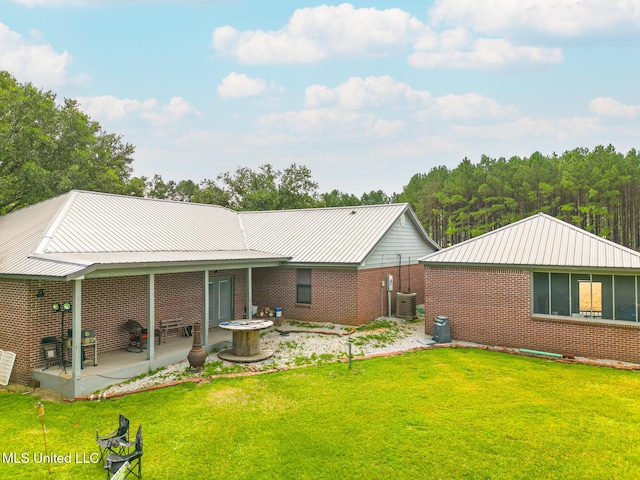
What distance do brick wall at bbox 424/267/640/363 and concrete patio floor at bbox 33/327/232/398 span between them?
7896mm

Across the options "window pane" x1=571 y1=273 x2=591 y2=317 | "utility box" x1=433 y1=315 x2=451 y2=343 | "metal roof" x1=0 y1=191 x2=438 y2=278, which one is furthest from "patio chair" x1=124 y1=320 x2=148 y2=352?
"window pane" x1=571 y1=273 x2=591 y2=317

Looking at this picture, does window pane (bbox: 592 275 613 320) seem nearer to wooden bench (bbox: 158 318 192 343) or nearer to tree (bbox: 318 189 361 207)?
wooden bench (bbox: 158 318 192 343)

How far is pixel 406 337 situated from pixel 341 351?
126 inches

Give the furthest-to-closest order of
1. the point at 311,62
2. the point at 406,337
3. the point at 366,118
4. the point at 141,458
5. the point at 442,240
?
the point at 442,240 → the point at 366,118 → the point at 311,62 → the point at 406,337 → the point at 141,458

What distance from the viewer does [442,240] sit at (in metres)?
59.6

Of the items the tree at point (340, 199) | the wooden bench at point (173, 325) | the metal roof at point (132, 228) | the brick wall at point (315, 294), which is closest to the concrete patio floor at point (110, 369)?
the wooden bench at point (173, 325)

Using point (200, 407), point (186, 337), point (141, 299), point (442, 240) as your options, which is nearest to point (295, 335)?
point (186, 337)

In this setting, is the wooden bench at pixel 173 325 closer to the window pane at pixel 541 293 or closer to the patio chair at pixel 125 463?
the patio chair at pixel 125 463

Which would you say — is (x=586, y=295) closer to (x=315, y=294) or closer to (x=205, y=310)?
(x=315, y=294)

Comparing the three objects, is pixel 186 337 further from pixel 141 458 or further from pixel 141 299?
pixel 141 458

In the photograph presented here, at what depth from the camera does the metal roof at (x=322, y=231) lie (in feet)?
53.3

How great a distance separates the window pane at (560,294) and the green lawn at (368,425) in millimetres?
1988

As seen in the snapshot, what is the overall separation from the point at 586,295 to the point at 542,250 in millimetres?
1788

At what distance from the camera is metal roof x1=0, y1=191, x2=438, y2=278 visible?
10.2 metres
